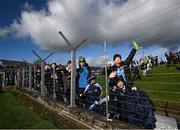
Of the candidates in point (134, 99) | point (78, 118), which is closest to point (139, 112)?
point (134, 99)

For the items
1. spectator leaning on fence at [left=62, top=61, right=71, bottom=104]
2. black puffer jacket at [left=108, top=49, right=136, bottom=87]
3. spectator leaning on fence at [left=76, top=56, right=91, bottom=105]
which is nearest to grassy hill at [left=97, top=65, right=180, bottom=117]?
black puffer jacket at [left=108, top=49, right=136, bottom=87]

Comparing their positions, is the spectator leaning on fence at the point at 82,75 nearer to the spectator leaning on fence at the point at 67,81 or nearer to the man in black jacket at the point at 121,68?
the spectator leaning on fence at the point at 67,81

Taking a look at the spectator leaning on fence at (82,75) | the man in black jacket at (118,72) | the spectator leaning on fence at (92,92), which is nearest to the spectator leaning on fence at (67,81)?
the spectator leaning on fence at (82,75)

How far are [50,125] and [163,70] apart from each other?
17.3 m

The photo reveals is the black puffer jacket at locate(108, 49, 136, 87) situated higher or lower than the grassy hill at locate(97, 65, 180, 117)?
higher

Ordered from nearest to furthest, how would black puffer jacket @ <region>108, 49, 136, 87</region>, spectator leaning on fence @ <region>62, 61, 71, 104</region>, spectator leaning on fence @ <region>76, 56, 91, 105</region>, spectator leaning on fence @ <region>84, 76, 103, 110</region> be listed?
black puffer jacket @ <region>108, 49, 136, 87</region> < spectator leaning on fence @ <region>84, 76, 103, 110</region> < spectator leaning on fence @ <region>76, 56, 91, 105</region> < spectator leaning on fence @ <region>62, 61, 71, 104</region>

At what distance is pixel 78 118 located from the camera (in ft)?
25.0

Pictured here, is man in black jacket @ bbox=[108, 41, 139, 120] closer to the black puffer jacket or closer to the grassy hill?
the black puffer jacket

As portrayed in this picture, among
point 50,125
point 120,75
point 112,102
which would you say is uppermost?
point 120,75

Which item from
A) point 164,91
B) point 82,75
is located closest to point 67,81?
point 82,75

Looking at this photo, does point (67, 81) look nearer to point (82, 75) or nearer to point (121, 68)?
point (82, 75)

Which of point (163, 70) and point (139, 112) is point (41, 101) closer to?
point (139, 112)

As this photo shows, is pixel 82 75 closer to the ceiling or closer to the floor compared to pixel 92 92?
closer to the ceiling

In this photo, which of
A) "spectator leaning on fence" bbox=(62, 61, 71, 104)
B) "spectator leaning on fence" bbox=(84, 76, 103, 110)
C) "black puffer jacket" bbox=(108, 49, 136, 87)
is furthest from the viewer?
"spectator leaning on fence" bbox=(62, 61, 71, 104)
